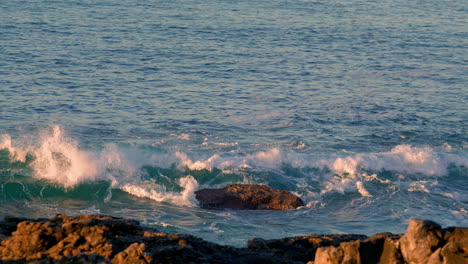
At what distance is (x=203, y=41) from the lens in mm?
29125

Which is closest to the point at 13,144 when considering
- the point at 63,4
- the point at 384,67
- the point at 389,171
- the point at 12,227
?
the point at 12,227

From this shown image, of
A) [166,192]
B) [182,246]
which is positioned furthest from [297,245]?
[166,192]

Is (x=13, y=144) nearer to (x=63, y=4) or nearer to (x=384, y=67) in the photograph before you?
(x=384, y=67)

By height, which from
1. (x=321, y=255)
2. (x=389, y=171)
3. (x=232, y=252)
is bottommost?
(x=389, y=171)

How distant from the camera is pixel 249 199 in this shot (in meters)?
13.5

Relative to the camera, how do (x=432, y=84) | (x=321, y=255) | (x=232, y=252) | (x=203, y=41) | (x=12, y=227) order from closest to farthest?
A: (x=321, y=255) < (x=232, y=252) < (x=12, y=227) < (x=432, y=84) < (x=203, y=41)

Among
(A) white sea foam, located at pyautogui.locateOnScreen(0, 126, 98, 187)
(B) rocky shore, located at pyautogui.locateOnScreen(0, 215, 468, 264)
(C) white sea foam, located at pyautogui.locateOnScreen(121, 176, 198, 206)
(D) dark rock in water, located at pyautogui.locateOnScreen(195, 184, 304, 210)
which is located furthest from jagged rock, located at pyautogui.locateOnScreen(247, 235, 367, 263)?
(A) white sea foam, located at pyautogui.locateOnScreen(0, 126, 98, 187)

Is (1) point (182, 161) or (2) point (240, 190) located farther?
(1) point (182, 161)

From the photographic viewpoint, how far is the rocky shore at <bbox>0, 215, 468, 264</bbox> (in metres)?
7.19

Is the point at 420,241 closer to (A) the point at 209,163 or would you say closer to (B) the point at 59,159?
(A) the point at 209,163

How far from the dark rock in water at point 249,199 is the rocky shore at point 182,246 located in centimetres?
355

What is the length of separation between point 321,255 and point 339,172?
9.35 metres

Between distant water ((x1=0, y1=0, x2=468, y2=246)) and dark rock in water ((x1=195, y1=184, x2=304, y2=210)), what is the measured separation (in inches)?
11.3

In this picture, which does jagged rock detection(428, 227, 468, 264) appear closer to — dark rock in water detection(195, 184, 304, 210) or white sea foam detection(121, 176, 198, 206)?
dark rock in water detection(195, 184, 304, 210)
